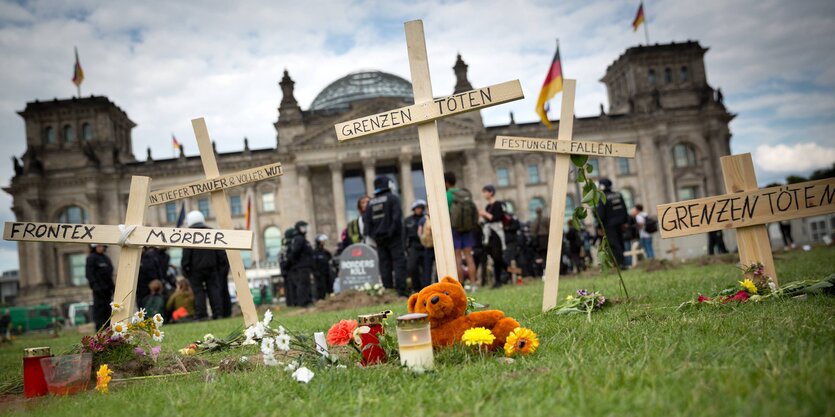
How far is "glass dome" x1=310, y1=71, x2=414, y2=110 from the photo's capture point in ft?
201

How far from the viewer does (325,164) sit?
52.0 m

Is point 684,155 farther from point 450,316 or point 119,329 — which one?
point 119,329

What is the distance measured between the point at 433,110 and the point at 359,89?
59.6m

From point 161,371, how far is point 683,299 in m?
4.46

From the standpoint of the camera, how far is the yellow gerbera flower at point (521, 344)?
10.9ft

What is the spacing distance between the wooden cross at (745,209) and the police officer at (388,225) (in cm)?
706

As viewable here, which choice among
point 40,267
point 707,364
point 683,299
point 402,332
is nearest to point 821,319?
point 707,364

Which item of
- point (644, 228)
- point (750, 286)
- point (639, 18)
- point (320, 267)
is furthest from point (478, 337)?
point (639, 18)

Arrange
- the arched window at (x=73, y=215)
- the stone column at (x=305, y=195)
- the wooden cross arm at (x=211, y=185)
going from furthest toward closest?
the arched window at (x=73, y=215)
the stone column at (x=305, y=195)
the wooden cross arm at (x=211, y=185)

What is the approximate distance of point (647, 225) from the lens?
1677 cm

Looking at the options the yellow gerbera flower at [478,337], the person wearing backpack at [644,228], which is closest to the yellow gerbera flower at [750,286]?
the yellow gerbera flower at [478,337]

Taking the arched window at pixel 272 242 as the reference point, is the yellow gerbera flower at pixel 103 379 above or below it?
below

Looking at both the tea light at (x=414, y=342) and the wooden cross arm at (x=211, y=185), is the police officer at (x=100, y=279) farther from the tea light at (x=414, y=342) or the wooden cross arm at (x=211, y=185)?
the tea light at (x=414, y=342)

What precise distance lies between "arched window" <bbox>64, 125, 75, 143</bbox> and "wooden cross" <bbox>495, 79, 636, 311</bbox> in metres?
63.1
